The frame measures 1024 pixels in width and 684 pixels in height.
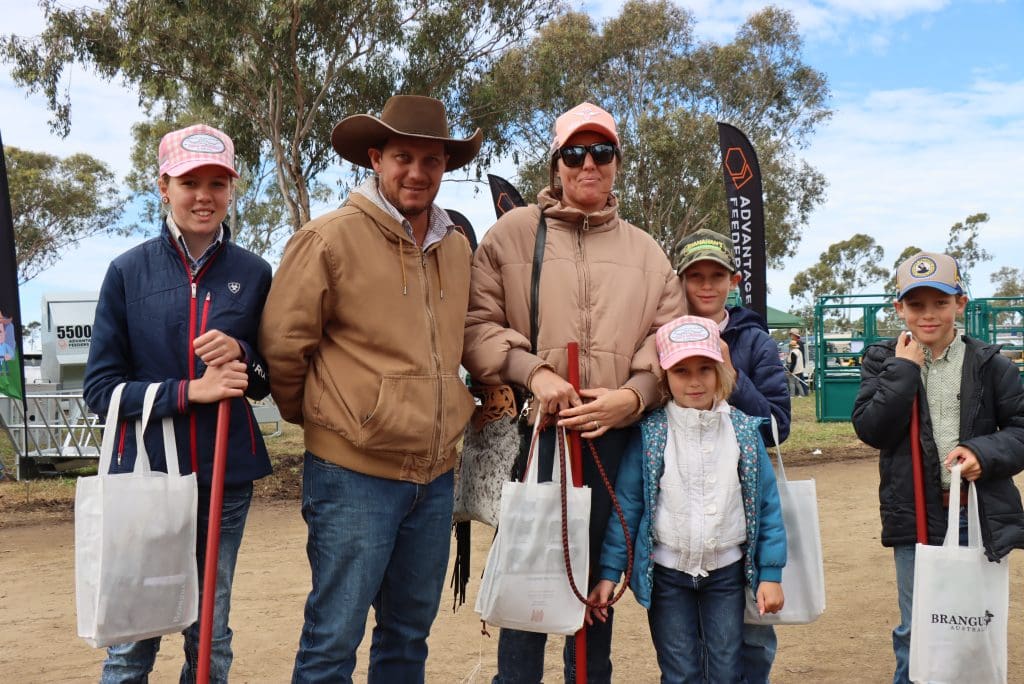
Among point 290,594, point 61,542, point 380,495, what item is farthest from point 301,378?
point 61,542

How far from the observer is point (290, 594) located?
5.86m

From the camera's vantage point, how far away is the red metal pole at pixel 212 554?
2.60m

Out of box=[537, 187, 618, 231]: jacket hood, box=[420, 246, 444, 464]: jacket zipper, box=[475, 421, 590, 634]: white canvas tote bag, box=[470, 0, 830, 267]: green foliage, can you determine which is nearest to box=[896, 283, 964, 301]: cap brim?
box=[537, 187, 618, 231]: jacket hood

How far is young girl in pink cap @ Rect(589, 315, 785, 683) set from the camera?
292 cm

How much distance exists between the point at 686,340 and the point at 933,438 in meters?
1.13

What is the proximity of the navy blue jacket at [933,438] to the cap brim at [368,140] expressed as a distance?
5.41 ft

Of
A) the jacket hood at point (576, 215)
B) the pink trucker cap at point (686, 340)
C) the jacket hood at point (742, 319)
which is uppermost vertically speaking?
the jacket hood at point (576, 215)

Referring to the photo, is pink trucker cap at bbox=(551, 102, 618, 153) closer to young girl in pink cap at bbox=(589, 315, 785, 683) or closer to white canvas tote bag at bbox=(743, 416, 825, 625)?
young girl in pink cap at bbox=(589, 315, 785, 683)

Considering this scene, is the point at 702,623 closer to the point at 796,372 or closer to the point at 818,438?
the point at 818,438

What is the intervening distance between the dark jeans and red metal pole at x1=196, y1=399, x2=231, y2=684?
980mm

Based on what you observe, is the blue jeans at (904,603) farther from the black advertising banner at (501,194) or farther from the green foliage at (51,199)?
the green foliage at (51,199)

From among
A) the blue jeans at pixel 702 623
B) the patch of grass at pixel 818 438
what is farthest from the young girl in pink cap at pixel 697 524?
the patch of grass at pixel 818 438

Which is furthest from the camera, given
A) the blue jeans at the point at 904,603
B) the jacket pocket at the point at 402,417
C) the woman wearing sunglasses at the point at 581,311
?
the blue jeans at the point at 904,603

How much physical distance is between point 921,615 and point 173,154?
275 cm
